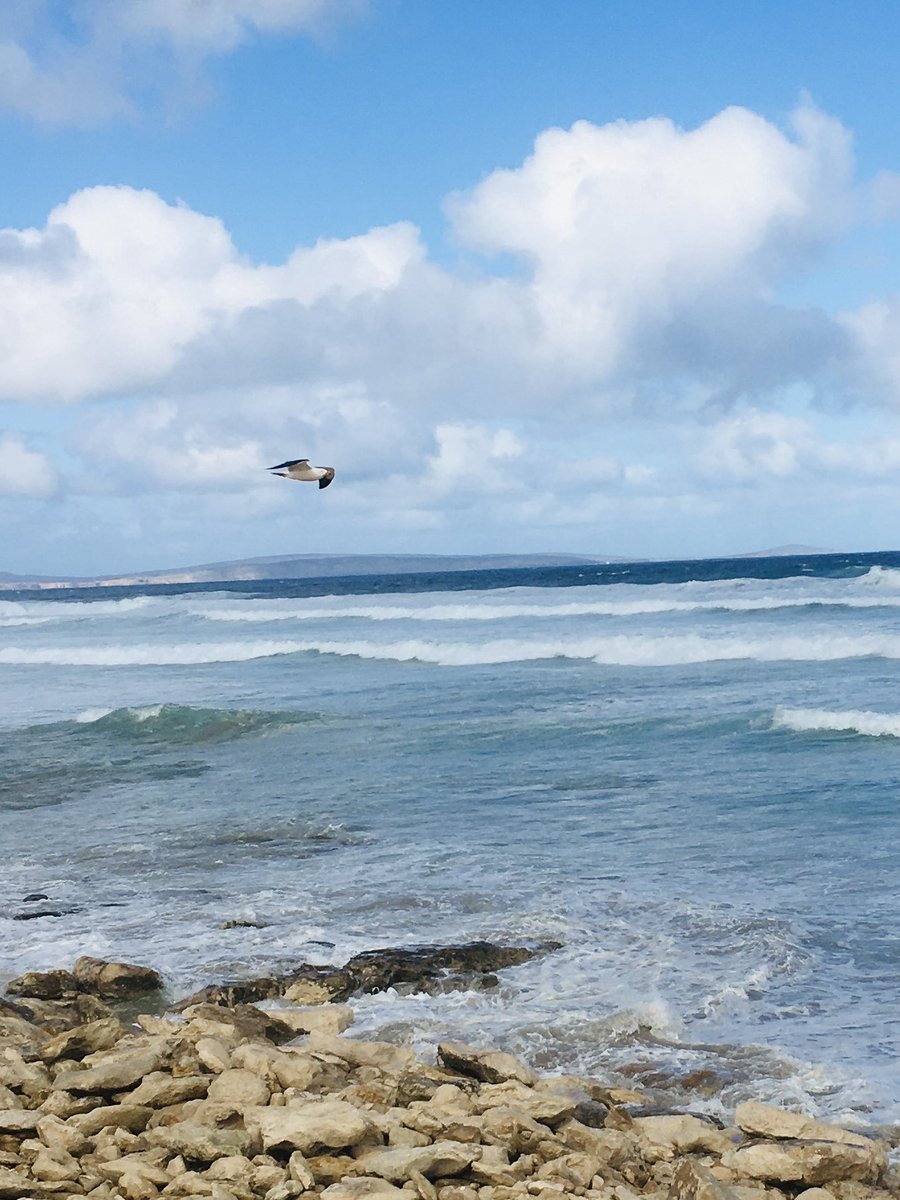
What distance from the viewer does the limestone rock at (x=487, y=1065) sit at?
6.56 meters

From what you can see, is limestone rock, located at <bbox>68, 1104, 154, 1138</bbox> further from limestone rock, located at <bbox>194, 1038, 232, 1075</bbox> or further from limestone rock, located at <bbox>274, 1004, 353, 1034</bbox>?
limestone rock, located at <bbox>274, 1004, 353, 1034</bbox>

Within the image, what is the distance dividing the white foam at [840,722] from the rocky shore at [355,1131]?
1233 cm

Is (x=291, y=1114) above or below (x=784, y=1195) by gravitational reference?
above

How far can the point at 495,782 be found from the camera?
51.3 feet

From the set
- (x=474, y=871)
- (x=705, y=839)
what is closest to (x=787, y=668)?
(x=705, y=839)

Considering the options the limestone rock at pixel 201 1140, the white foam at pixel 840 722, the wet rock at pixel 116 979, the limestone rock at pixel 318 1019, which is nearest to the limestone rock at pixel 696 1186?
the limestone rock at pixel 201 1140

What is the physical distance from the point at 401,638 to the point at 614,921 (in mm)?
29206

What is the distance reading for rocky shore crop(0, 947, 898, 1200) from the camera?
5.28 metres

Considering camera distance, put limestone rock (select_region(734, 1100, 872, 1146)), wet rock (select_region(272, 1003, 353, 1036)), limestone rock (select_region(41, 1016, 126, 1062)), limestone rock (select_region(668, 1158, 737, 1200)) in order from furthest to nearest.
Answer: wet rock (select_region(272, 1003, 353, 1036)), limestone rock (select_region(41, 1016, 126, 1062)), limestone rock (select_region(734, 1100, 872, 1146)), limestone rock (select_region(668, 1158, 737, 1200))

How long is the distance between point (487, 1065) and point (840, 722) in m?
13.2

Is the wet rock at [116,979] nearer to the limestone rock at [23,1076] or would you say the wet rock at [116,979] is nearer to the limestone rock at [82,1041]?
the limestone rock at [82,1041]

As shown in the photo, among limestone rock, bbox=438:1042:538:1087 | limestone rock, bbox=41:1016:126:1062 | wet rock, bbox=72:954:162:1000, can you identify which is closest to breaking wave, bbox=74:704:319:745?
wet rock, bbox=72:954:162:1000

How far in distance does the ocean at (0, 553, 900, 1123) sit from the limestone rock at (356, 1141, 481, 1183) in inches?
73.2

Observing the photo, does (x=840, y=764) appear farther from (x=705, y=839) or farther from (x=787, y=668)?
(x=787, y=668)
